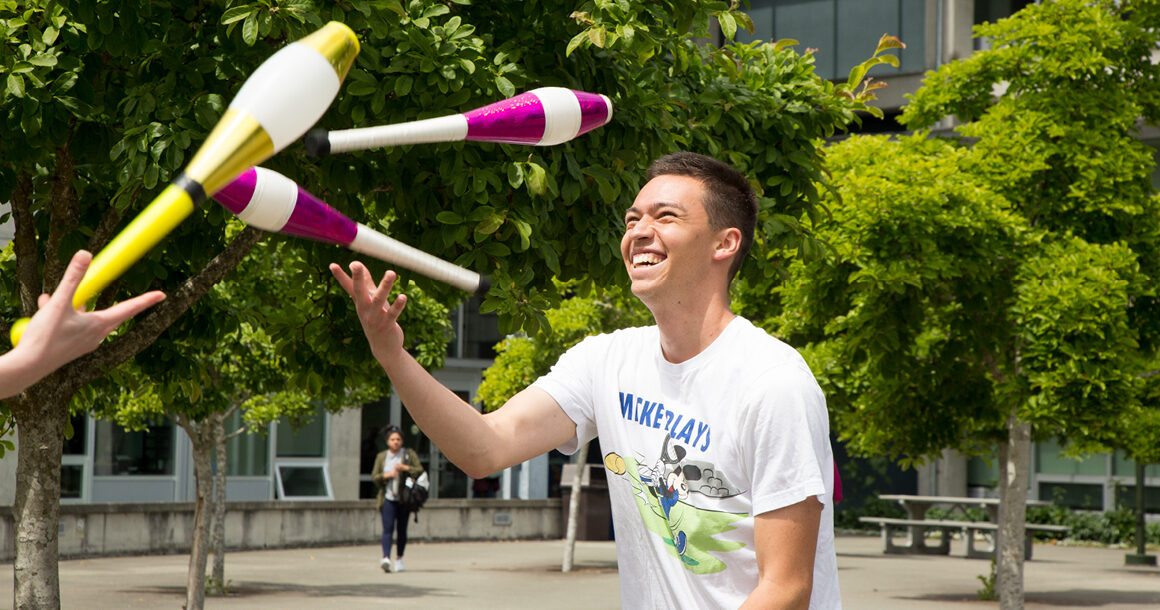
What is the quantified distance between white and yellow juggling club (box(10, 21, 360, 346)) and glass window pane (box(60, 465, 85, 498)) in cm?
2143

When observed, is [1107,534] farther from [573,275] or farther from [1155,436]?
[573,275]

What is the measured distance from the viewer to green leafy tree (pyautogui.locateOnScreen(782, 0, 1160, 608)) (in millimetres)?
11539

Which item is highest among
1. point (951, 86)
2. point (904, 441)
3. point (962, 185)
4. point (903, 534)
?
point (951, 86)

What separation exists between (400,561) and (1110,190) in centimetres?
1003

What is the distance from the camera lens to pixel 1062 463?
30578mm

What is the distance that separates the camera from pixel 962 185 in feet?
39.5

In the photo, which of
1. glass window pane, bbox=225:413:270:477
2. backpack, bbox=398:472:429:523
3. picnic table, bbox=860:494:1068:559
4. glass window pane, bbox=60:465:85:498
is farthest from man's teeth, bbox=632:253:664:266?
glass window pane, bbox=225:413:270:477

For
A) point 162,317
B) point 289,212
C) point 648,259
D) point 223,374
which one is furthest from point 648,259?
point 223,374

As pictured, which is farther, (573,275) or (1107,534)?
(1107,534)

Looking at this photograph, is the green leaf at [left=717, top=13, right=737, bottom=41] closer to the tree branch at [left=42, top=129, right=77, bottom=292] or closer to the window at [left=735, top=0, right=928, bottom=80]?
the tree branch at [left=42, top=129, right=77, bottom=292]

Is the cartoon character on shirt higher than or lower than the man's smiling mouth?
lower

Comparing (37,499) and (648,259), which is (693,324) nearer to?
(648,259)

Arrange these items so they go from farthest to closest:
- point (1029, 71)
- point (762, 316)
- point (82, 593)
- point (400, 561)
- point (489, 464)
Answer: point (400, 561), point (762, 316), point (82, 593), point (1029, 71), point (489, 464)

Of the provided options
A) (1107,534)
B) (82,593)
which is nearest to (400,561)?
(82,593)
